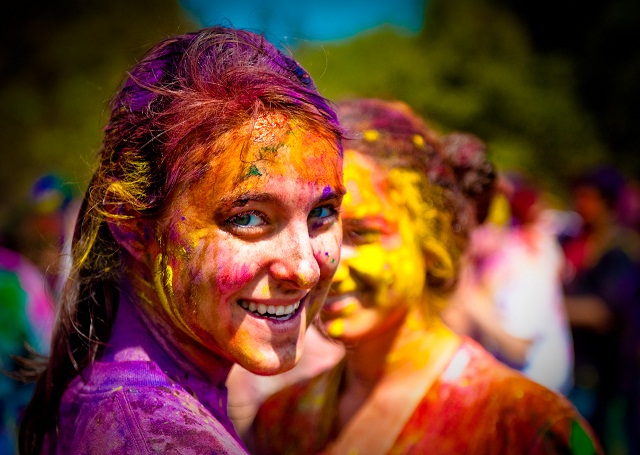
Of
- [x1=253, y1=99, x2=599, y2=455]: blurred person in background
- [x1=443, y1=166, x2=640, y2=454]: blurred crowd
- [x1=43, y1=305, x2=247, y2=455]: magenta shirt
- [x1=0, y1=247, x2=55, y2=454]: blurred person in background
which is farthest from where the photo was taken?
[x1=443, y1=166, x2=640, y2=454]: blurred crowd

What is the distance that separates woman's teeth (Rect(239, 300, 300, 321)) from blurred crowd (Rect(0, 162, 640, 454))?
2421 millimetres

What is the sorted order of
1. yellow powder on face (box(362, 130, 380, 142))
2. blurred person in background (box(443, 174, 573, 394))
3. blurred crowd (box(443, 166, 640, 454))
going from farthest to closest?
blurred crowd (box(443, 166, 640, 454)), blurred person in background (box(443, 174, 573, 394)), yellow powder on face (box(362, 130, 380, 142))

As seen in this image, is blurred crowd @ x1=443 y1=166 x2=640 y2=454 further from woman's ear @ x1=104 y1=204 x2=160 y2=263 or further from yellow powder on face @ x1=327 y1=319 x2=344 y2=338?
woman's ear @ x1=104 y1=204 x2=160 y2=263

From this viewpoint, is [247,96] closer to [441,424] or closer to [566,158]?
[441,424]

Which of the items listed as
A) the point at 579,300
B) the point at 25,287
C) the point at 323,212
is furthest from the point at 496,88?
the point at 323,212

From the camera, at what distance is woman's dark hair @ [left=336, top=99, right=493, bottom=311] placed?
7.00 feet

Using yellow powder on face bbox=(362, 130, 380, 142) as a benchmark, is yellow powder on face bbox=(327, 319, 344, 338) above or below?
below

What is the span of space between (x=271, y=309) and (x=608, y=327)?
442 cm

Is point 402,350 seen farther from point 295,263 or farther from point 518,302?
point 518,302

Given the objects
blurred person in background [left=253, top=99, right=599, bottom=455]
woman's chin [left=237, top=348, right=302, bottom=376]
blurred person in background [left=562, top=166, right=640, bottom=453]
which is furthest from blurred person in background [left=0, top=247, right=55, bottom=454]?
blurred person in background [left=562, top=166, right=640, bottom=453]

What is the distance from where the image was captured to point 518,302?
4.62 meters

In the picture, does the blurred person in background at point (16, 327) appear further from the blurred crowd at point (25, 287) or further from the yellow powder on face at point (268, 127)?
the yellow powder on face at point (268, 127)

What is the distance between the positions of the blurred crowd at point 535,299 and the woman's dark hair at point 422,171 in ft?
5.47

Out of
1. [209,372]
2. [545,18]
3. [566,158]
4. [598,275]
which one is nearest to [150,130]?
[209,372]
